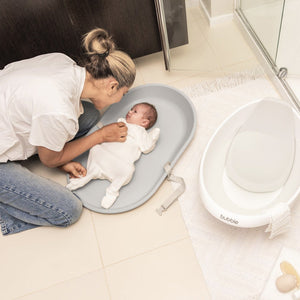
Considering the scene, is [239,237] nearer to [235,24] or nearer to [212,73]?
[212,73]

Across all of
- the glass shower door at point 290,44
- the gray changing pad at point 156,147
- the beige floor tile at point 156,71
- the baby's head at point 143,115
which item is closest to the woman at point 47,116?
the gray changing pad at point 156,147

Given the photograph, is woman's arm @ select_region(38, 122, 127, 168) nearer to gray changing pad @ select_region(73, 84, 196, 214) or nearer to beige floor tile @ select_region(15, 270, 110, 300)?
gray changing pad @ select_region(73, 84, 196, 214)

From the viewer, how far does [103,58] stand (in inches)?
41.6

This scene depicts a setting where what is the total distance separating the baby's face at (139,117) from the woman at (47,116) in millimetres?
211

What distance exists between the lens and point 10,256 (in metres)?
1.23

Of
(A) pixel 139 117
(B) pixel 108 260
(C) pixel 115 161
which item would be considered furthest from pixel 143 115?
(B) pixel 108 260

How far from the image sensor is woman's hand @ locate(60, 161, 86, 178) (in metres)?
1.31

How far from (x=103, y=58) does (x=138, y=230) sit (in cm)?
63

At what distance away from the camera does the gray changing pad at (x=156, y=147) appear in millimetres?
1270

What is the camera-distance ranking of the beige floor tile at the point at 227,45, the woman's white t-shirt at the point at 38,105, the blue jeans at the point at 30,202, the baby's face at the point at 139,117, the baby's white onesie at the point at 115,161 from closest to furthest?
the woman's white t-shirt at the point at 38,105 < the blue jeans at the point at 30,202 < the baby's white onesie at the point at 115,161 < the baby's face at the point at 139,117 < the beige floor tile at the point at 227,45

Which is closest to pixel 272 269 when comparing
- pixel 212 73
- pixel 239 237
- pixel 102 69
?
pixel 239 237

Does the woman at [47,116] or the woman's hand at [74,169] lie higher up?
the woman at [47,116]

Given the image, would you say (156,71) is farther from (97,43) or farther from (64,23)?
(97,43)

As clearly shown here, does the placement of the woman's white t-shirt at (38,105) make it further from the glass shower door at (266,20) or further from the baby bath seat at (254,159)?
the glass shower door at (266,20)
